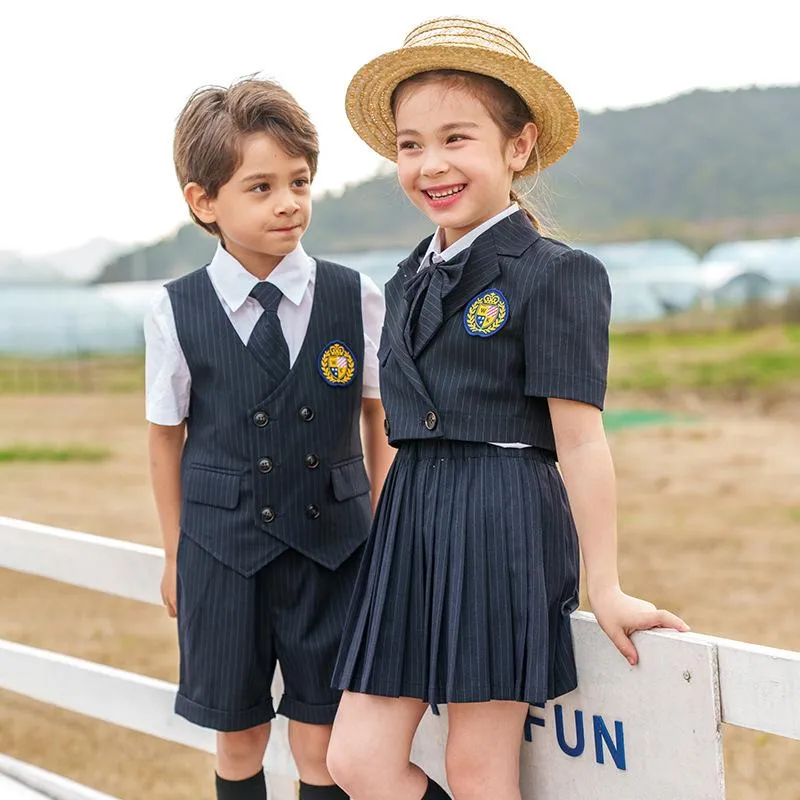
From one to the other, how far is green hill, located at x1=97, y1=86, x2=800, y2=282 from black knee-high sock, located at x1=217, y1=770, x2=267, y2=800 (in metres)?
20.0

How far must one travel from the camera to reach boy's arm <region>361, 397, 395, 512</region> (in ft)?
6.47

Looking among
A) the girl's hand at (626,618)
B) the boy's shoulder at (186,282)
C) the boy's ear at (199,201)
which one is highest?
the boy's ear at (199,201)

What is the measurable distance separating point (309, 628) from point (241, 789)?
0.32 m

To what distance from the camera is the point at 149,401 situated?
1.87 m

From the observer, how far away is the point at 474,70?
61.7 inches

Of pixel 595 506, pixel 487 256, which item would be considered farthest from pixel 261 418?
pixel 595 506

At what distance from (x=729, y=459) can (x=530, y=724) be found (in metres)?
11.8

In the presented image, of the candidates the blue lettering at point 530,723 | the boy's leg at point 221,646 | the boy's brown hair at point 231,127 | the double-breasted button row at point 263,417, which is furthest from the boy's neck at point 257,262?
the blue lettering at point 530,723

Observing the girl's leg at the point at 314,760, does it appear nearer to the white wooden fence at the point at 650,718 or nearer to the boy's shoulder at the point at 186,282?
the white wooden fence at the point at 650,718

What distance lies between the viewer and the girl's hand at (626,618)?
1.46 meters

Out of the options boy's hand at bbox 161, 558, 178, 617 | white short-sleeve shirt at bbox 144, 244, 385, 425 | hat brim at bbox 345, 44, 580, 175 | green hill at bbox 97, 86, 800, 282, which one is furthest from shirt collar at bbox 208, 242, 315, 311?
green hill at bbox 97, 86, 800, 282

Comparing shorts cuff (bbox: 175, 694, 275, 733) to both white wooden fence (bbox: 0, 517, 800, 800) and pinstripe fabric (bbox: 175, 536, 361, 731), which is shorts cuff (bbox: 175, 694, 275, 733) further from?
white wooden fence (bbox: 0, 517, 800, 800)

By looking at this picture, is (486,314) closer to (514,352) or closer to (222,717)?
(514,352)

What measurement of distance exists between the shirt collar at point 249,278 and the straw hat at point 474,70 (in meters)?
0.26
